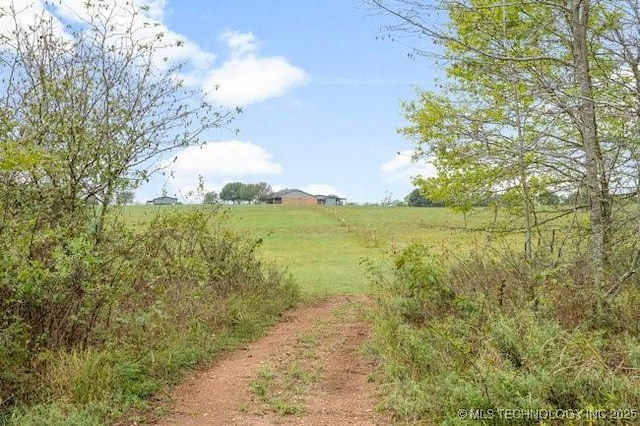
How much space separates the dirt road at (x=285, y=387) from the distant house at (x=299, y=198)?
58.4 meters

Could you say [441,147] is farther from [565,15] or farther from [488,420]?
[488,420]

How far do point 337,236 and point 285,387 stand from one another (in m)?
30.3

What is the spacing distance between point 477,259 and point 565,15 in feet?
12.4

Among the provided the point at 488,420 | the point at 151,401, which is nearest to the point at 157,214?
the point at 151,401

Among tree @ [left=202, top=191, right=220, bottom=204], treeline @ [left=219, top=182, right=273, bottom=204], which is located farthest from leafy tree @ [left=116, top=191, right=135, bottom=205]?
treeline @ [left=219, top=182, right=273, bottom=204]

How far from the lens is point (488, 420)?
4094 mm

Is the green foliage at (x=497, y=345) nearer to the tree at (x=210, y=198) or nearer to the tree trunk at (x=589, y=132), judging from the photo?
the tree trunk at (x=589, y=132)

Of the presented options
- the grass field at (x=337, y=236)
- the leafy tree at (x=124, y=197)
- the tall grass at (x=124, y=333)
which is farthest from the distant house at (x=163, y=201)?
the leafy tree at (x=124, y=197)

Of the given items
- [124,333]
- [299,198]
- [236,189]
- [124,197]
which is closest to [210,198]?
[124,197]

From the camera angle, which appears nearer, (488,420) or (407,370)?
(488,420)

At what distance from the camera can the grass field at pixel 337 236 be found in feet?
38.8

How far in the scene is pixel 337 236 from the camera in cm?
3606

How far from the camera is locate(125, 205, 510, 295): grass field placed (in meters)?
11.8

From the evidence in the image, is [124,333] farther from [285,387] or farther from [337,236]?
[337,236]
